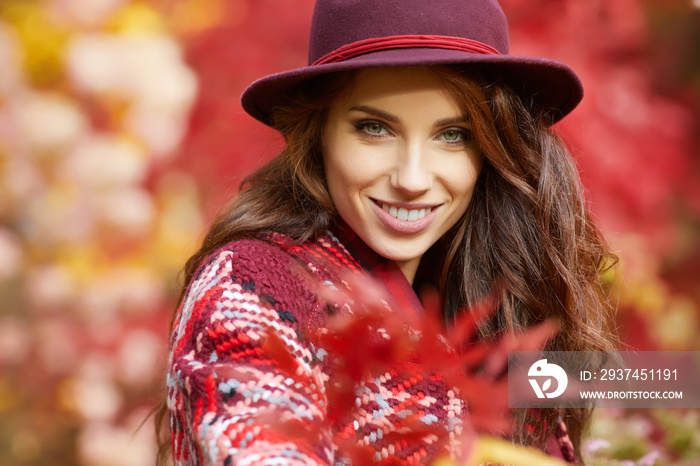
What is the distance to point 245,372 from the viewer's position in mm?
1105

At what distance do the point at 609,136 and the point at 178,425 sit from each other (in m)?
1.98

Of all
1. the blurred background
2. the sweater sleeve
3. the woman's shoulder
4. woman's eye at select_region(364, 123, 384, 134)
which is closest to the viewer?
the sweater sleeve

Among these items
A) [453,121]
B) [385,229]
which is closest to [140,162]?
[385,229]

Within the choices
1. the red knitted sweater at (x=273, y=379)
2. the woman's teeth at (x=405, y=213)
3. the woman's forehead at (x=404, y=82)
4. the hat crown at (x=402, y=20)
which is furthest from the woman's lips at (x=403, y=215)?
the hat crown at (x=402, y=20)

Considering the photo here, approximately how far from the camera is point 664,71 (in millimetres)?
3387

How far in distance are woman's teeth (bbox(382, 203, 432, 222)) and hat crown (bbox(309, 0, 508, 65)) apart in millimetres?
341

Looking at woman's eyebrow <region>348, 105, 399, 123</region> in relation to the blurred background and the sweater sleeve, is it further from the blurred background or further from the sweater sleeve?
the blurred background

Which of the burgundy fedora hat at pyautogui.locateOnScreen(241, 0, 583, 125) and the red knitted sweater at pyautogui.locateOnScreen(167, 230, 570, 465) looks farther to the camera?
the burgundy fedora hat at pyautogui.locateOnScreen(241, 0, 583, 125)

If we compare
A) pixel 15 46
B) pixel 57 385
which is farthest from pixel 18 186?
pixel 57 385

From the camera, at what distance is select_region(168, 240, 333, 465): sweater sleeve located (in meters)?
1.02

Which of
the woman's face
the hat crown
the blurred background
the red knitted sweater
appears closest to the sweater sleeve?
the red knitted sweater

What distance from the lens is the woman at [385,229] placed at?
117 centimetres

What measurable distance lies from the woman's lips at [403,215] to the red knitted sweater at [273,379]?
0.11 metres

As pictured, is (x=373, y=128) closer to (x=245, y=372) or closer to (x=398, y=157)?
(x=398, y=157)
